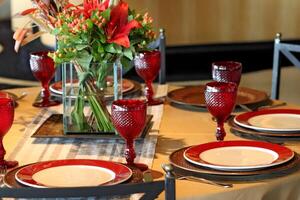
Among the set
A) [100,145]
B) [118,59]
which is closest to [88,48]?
[118,59]

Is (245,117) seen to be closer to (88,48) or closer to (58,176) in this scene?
(88,48)

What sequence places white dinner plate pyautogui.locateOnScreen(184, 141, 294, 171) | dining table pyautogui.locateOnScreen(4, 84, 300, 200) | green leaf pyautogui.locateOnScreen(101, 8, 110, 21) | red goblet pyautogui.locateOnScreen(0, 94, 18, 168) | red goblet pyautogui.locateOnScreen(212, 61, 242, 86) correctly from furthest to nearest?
1. red goblet pyautogui.locateOnScreen(212, 61, 242, 86)
2. green leaf pyautogui.locateOnScreen(101, 8, 110, 21)
3. red goblet pyautogui.locateOnScreen(0, 94, 18, 168)
4. white dinner plate pyautogui.locateOnScreen(184, 141, 294, 171)
5. dining table pyautogui.locateOnScreen(4, 84, 300, 200)

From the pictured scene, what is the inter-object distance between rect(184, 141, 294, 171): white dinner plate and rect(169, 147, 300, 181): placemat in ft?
0.03

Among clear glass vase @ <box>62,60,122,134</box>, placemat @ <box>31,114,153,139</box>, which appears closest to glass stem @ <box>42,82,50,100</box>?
placemat @ <box>31,114,153,139</box>

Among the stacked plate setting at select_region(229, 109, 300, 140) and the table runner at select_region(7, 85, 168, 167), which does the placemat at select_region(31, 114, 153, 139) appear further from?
the stacked plate setting at select_region(229, 109, 300, 140)

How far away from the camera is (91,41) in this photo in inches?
74.1

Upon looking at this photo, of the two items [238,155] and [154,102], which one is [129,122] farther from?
[154,102]

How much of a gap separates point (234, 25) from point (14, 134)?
342 centimetres

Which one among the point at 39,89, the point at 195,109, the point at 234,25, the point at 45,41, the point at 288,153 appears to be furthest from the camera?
the point at 234,25

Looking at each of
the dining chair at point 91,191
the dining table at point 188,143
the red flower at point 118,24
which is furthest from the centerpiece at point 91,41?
the dining chair at point 91,191

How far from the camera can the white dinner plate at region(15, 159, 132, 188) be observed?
1.55 m

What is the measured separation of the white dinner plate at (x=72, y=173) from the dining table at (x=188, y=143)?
0.11 metres

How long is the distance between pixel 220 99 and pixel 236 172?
0.35 meters

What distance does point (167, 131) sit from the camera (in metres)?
2.08
